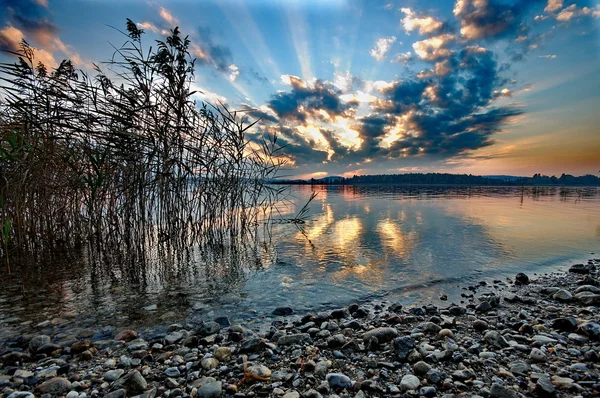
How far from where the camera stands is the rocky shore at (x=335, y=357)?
2381mm

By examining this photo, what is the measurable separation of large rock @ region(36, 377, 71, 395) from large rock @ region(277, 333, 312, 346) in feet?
6.59

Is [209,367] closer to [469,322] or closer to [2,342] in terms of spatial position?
[2,342]

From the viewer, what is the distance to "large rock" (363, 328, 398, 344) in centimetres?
322

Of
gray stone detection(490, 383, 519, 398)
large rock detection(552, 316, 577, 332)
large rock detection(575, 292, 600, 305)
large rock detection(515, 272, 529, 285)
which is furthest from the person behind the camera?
large rock detection(515, 272, 529, 285)

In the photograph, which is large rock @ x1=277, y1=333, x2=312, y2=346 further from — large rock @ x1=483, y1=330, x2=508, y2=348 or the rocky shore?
large rock @ x1=483, y1=330, x2=508, y2=348

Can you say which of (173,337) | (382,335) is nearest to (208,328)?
(173,337)

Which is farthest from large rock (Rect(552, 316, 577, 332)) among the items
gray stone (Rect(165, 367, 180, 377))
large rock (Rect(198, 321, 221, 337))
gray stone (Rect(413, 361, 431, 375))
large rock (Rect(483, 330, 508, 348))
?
gray stone (Rect(165, 367, 180, 377))

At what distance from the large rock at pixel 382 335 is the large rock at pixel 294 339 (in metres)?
0.70

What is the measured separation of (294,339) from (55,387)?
7.47 ft

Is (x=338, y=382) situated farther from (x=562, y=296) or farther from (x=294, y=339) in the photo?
(x=562, y=296)

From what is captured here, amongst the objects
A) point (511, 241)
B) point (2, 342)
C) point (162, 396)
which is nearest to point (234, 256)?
point (2, 342)

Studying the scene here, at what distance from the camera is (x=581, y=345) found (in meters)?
3.04

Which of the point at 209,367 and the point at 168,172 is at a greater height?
the point at 168,172

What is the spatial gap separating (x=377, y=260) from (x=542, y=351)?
4.24 metres
